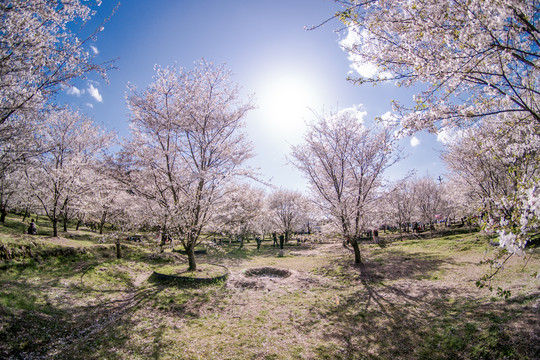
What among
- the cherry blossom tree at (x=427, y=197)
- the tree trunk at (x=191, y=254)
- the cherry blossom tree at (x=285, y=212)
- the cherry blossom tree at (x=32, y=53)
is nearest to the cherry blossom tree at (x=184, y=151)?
the tree trunk at (x=191, y=254)

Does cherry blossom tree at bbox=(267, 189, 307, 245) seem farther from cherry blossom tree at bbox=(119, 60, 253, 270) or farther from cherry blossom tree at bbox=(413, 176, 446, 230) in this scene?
cherry blossom tree at bbox=(119, 60, 253, 270)

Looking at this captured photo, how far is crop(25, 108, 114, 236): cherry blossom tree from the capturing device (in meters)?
15.2

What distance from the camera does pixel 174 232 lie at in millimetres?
10898

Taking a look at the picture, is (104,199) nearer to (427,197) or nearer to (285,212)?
(285,212)

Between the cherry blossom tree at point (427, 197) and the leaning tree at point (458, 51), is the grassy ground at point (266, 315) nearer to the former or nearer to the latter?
the leaning tree at point (458, 51)

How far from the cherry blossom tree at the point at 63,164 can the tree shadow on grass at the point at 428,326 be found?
15.7m

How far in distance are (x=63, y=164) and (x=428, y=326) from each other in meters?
22.5

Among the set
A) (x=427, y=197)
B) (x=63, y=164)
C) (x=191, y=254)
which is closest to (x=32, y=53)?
(x=191, y=254)

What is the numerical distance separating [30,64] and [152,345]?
672cm

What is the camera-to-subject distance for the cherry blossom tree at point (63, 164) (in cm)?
1520

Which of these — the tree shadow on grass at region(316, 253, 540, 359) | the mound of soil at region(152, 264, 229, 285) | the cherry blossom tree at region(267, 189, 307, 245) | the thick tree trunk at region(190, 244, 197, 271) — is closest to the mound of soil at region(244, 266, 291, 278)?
the mound of soil at region(152, 264, 229, 285)

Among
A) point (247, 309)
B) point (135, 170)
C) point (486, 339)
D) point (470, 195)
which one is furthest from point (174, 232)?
point (470, 195)

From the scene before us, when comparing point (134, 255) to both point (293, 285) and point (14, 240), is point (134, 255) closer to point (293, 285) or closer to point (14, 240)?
point (14, 240)

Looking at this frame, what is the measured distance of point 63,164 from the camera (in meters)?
17.1
